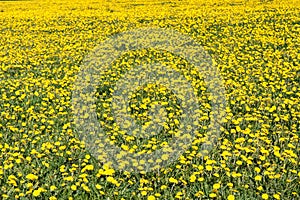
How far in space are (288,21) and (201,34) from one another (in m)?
3.40

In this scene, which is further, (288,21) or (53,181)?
(288,21)

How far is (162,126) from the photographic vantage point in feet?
17.5

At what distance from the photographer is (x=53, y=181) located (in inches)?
157

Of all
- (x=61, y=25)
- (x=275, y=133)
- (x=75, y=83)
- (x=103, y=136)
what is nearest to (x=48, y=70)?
(x=75, y=83)

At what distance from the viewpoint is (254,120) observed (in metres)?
5.43

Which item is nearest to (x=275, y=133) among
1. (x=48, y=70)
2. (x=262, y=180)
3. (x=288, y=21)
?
(x=262, y=180)

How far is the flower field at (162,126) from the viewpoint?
3877 mm

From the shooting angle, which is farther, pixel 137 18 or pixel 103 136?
pixel 137 18

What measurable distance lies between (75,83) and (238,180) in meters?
4.17

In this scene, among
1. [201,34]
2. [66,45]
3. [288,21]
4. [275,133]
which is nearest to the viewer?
[275,133]

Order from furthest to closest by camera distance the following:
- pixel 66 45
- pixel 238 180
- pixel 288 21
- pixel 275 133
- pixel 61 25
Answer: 1. pixel 61 25
2. pixel 288 21
3. pixel 66 45
4. pixel 275 133
5. pixel 238 180

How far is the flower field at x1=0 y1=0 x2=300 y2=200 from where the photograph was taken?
3.88 meters

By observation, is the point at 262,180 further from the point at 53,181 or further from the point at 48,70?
the point at 48,70

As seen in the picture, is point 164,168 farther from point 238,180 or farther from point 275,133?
point 275,133
